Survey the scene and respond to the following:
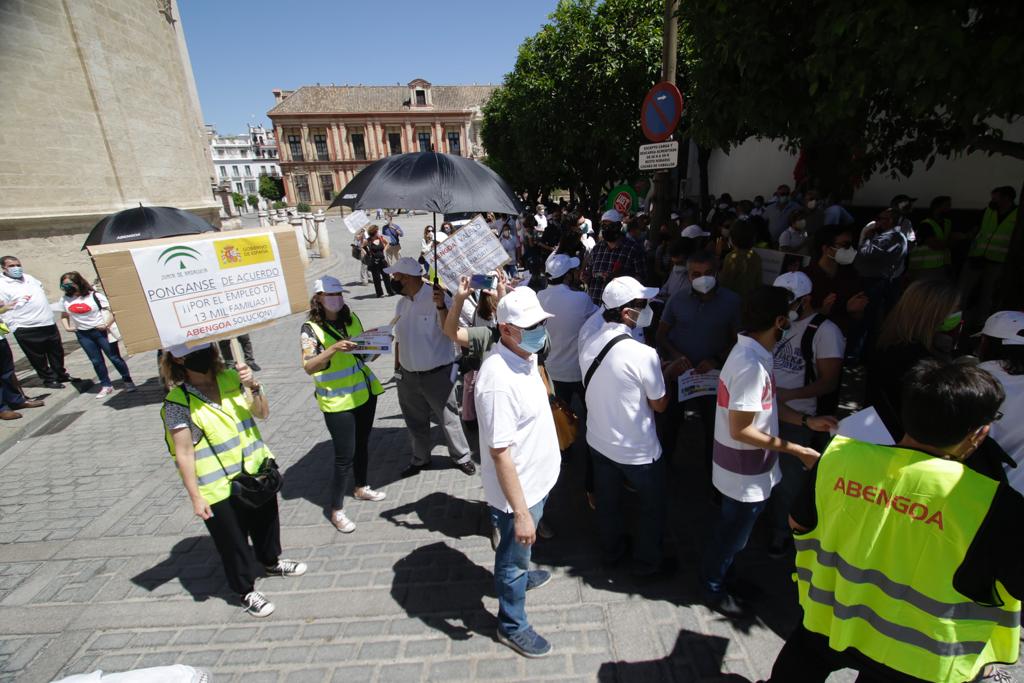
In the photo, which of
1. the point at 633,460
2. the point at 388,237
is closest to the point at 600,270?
the point at 633,460

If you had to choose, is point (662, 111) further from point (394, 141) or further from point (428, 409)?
point (394, 141)

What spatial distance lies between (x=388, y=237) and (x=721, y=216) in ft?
25.6

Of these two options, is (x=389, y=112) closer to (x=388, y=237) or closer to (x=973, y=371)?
(x=388, y=237)

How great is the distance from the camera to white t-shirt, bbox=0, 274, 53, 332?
6527 millimetres

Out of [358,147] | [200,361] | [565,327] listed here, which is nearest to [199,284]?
[200,361]

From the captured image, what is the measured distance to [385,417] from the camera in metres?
5.80

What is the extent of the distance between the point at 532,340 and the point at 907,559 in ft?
5.26

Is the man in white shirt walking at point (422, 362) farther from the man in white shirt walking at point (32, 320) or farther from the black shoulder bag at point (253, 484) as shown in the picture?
the man in white shirt walking at point (32, 320)

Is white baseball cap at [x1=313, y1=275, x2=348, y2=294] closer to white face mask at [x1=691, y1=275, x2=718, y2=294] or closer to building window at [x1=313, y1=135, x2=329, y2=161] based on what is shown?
white face mask at [x1=691, y1=275, x2=718, y2=294]

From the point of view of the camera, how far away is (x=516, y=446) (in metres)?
2.45

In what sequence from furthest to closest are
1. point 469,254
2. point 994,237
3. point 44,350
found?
point 44,350, point 994,237, point 469,254

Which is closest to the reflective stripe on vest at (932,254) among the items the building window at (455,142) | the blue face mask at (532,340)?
the blue face mask at (532,340)

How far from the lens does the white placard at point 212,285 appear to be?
2.37 m

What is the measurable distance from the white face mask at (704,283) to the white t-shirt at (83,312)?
7.56 metres
